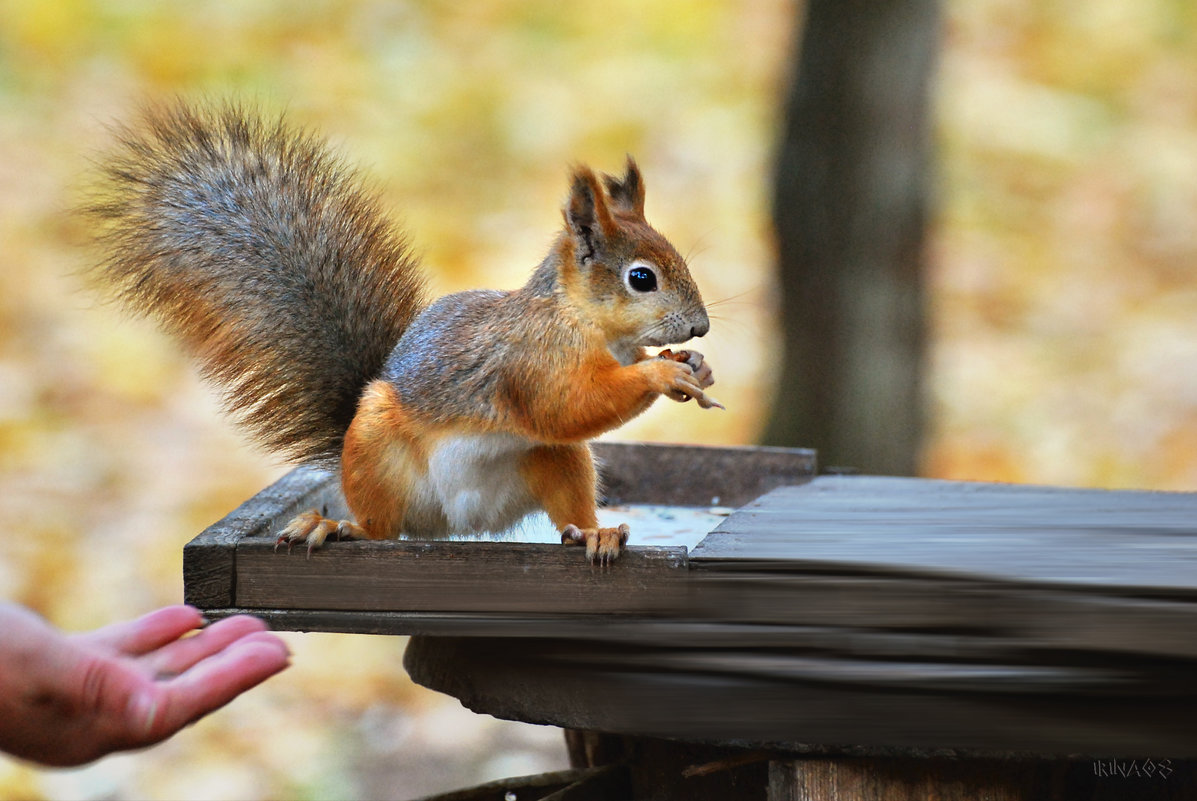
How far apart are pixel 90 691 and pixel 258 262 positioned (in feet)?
2.10

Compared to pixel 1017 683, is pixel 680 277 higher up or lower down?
higher up

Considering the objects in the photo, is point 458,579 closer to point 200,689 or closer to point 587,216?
point 200,689

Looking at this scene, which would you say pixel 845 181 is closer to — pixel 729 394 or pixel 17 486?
pixel 729 394

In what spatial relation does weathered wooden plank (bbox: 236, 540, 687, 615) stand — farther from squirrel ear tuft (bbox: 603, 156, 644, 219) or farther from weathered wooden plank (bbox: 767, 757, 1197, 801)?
squirrel ear tuft (bbox: 603, 156, 644, 219)

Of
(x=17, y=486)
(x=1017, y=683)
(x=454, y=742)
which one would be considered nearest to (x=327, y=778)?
(x=454, y=742)

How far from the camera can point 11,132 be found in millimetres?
4621

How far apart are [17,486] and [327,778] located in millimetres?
1273

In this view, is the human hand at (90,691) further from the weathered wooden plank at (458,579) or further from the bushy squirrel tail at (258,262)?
the bushy squirrel tail at (258,262)

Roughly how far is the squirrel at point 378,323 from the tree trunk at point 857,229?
137cm

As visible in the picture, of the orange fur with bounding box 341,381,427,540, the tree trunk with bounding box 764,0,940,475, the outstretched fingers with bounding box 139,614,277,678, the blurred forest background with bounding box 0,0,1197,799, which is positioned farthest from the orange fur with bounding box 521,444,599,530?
the blurred forest background with bounding box 0,0,1197,799

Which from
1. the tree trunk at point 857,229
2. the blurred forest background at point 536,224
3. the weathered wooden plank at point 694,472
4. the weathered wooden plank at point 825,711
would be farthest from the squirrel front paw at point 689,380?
the blurred forest background at point 536,224

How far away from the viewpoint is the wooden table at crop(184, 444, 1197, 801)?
3.50 ft

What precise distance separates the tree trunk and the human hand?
6.35 ft

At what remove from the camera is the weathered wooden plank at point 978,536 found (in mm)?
1118
